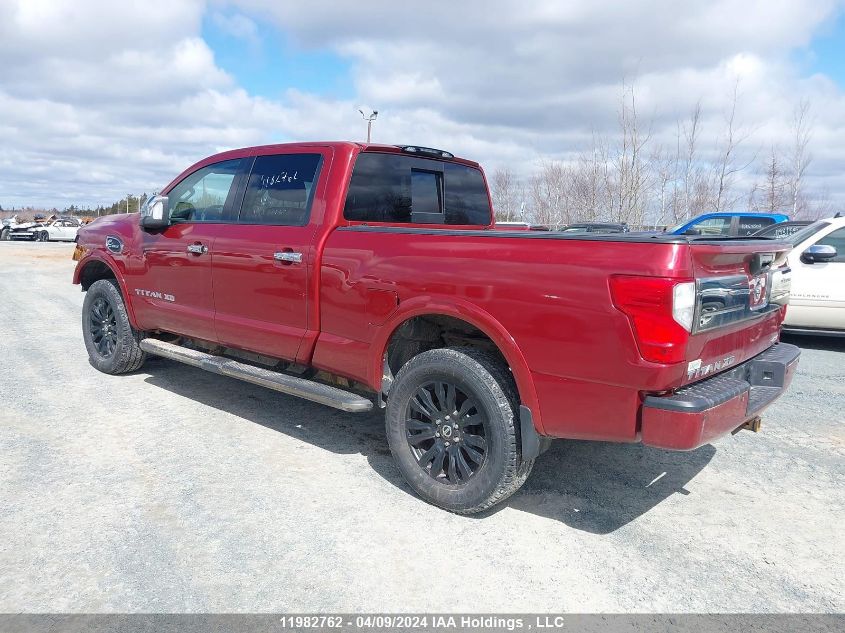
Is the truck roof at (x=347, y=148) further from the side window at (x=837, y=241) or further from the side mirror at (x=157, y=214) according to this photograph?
the side window at (x=837, y=241)

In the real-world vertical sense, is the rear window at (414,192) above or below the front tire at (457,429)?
above

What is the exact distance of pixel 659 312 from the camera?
2.78m

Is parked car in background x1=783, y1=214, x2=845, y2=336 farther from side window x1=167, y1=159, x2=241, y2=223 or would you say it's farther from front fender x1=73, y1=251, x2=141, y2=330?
front fender x1=73, y1=251, x2=141, y2=330

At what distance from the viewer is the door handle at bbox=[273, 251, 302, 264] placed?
13.9ft

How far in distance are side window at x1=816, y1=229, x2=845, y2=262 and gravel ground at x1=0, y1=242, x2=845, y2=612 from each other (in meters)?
3.23

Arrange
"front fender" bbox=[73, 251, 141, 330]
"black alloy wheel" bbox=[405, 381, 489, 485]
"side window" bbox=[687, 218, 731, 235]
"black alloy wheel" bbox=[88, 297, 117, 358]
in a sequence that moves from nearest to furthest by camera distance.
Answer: "black alloy wheel" bbox=[405, 381, 489, 485] < "front fender" bbox=[73, 251, 141, 330] < "black alloy wheel" bbox=[88, 297, 117, 358] < "side window" bbox=[687, 218, 731, 235]

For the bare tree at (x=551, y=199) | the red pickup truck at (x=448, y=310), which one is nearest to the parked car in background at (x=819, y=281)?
the red pickup truck at (x=448, y=310)

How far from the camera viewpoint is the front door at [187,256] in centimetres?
502

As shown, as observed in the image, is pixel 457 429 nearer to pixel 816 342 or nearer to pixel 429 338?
pixel 429 338

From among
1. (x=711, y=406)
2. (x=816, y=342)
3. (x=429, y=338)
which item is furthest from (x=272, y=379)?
(x=816, y=342)

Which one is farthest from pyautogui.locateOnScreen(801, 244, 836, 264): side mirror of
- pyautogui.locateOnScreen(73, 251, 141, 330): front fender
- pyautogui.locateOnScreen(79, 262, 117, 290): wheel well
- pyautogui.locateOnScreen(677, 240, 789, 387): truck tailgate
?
pyautogui.locateOnScreen(79, 262, 117, 290): wheel well

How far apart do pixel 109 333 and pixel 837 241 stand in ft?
26.7

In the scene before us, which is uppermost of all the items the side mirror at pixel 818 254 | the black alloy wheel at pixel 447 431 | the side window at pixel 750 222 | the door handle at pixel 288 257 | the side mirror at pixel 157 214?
the side mirror at pixel 157 214

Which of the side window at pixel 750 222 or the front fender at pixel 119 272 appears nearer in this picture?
the front fender at pixel 119 272
